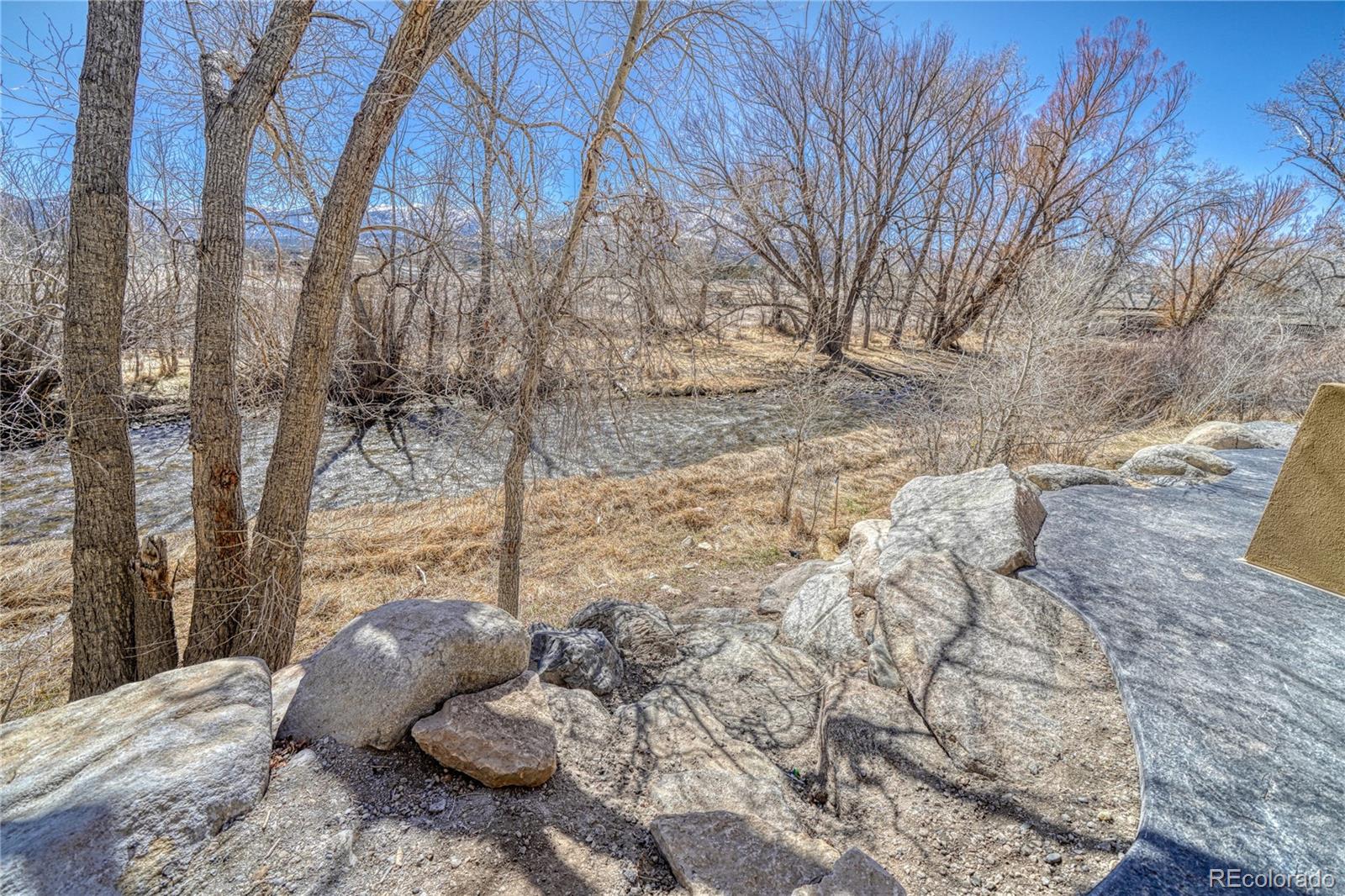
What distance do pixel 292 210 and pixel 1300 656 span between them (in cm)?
641

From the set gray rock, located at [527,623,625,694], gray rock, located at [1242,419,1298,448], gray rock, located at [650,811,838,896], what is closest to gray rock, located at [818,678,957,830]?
gray rock, located at [650,811,838,896]

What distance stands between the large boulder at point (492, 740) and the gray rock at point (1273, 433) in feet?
Result: 27.9

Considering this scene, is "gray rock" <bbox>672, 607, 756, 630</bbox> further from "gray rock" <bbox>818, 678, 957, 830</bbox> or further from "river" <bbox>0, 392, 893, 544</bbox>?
"gray rock" <bbox>818, 678, 957, 830</bbox>

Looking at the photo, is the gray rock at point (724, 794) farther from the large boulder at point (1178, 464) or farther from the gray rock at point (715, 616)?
the large boulder at point (1178, 464)

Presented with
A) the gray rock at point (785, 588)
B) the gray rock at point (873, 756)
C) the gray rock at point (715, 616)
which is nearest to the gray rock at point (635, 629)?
the gray rock at point (715, 616)

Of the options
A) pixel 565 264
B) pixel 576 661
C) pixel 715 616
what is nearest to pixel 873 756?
pixel 576 661

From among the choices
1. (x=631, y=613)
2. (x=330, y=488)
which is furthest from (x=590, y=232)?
(x=330, y=488)

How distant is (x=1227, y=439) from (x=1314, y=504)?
18.4 feet

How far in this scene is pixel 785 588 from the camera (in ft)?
16.4

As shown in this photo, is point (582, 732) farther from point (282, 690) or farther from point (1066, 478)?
point (1066, 478)

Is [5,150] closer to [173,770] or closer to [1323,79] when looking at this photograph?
[173,770]

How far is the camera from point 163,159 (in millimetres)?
4316

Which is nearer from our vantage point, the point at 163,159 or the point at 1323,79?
the point at 163,159

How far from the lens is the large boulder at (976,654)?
83.9 inches
